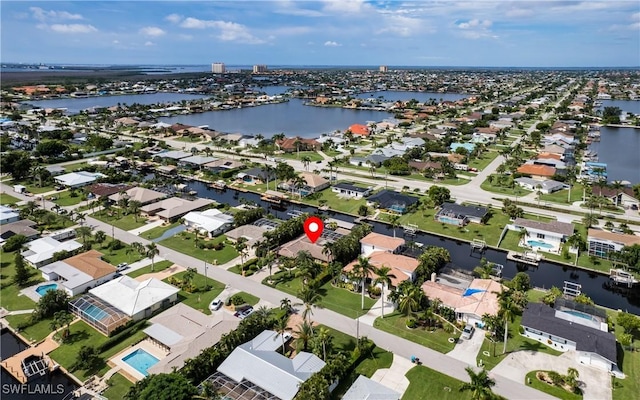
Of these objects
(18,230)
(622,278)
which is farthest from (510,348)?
(18,230)

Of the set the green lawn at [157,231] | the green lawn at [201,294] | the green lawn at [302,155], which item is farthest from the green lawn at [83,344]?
the green lawn at [302,155]

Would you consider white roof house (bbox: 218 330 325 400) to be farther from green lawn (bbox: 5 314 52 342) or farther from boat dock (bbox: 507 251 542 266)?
boat dock (bbox: 507 251 542 266)

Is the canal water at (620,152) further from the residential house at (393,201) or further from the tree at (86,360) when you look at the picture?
the tree at (86,360)

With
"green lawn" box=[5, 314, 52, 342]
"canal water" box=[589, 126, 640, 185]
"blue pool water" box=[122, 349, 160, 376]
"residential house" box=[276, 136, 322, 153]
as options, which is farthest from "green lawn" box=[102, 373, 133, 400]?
"canal water" box=[589, 126, 640, 185]

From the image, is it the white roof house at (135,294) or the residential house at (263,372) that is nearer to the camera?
the residential house at (263,372)

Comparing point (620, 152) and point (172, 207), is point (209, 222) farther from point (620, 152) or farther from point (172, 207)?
point (620, 152)
